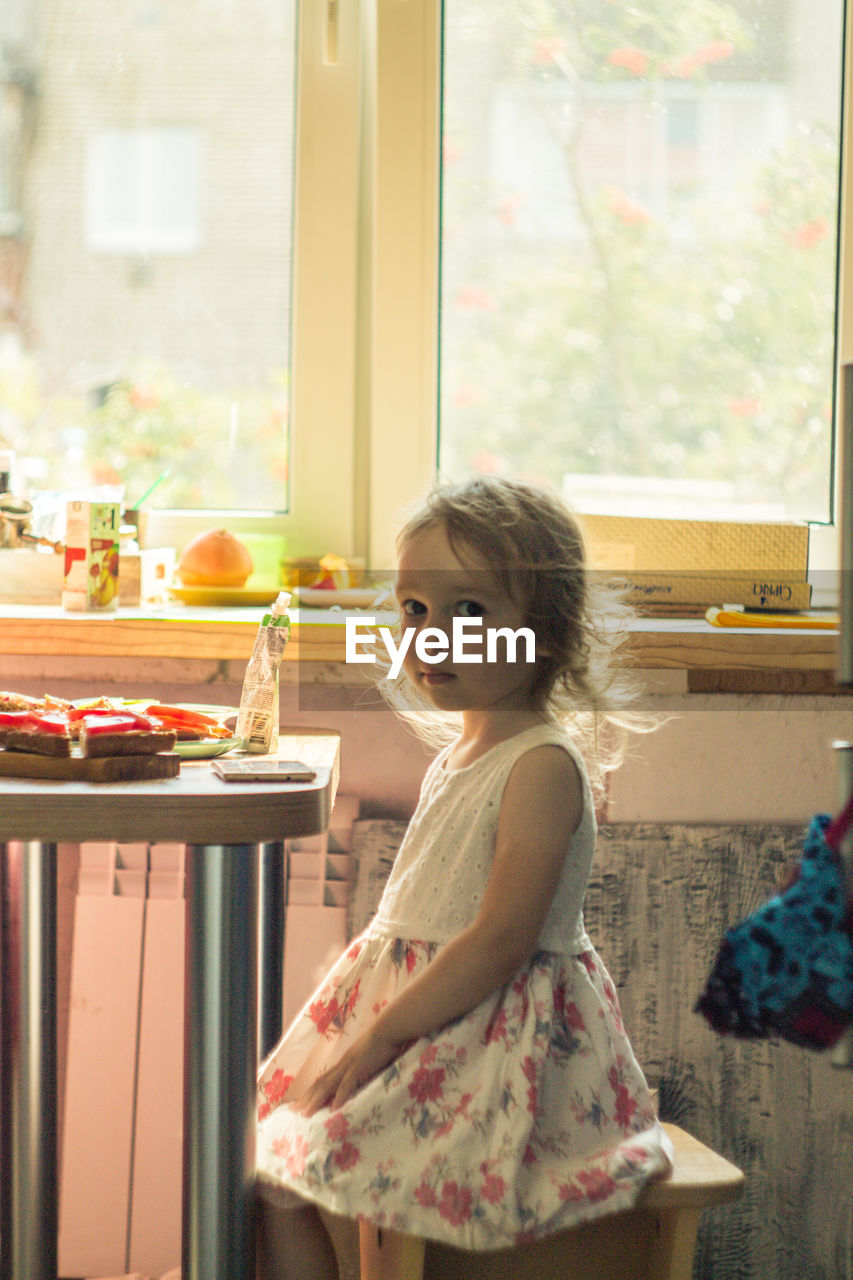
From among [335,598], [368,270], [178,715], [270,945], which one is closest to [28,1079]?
[270,945]

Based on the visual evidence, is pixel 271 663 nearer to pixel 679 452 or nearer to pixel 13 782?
pixel 13 782

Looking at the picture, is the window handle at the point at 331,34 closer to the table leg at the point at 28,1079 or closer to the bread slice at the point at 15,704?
the bread slice at the point at 15,704

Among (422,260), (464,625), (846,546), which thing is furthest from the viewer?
(422,260)

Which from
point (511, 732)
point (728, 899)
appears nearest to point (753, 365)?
point (728, 899)

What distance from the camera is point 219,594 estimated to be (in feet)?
5.46

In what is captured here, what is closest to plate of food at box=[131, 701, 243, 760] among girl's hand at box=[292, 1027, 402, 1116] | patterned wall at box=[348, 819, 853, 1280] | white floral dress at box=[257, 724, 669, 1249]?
white floral dress at box=[257, 724, 669, 1249]

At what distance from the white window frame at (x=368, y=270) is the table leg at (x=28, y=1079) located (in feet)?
2.41

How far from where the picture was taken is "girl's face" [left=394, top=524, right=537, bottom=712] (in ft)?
3.51

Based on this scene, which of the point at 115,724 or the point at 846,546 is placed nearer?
the point at 846,546

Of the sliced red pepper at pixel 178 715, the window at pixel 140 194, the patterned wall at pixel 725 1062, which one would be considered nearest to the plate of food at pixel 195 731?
the sliced red pepper at pixel 178 715

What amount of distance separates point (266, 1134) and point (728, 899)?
2.36ft

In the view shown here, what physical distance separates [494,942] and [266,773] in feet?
0.76

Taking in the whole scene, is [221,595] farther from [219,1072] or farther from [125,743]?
[219,1072]

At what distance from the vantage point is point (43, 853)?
1226mm
